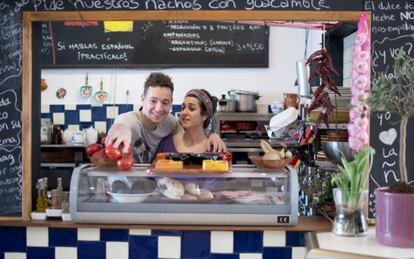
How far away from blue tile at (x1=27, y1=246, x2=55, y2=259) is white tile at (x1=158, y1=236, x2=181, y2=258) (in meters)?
0.60

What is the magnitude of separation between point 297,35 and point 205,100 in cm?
262

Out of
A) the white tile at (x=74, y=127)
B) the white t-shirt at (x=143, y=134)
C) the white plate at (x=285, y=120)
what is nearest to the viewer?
the white t-shirt at (x=143, y=134)

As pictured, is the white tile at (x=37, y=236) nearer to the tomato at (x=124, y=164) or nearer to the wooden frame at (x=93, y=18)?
the wooden frame at (x=93, y=18)

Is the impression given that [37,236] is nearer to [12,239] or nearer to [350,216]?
[12,239]

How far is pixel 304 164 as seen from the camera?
427 centimetres

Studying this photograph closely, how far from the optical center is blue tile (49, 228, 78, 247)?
111 inches

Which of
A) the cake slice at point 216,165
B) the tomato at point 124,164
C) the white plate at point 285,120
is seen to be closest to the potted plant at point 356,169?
the cake slice at point 216,165

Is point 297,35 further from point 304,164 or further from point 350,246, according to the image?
point 350,246

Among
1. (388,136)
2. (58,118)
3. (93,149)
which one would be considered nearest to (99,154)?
(93,149)

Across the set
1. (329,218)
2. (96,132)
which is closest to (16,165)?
(329,218)

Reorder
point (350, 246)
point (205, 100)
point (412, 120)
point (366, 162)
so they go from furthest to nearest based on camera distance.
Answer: point (205, 100) → point (412, 120) → point (366, 162) → point (350, 246)

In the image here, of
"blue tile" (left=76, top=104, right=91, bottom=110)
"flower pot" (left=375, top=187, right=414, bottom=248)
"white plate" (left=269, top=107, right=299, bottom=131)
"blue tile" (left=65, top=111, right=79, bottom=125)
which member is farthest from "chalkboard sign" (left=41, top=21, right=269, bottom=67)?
"flower pot" (left=375, top=187, right=414, bottom=248)

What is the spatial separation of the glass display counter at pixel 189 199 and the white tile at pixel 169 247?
0.11 metres

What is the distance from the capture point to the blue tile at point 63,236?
282cm
